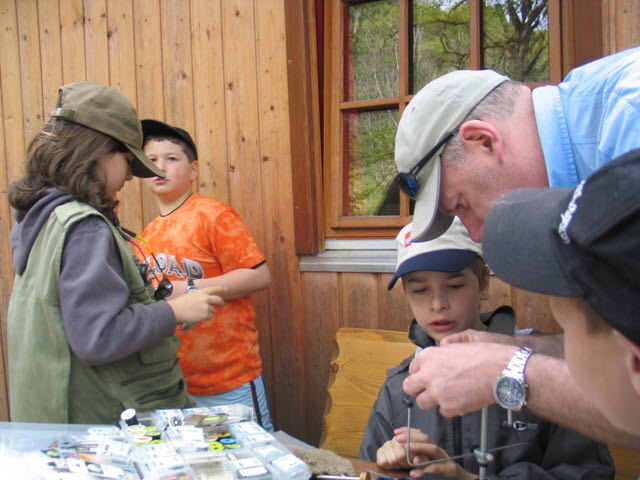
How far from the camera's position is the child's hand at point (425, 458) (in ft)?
4.57

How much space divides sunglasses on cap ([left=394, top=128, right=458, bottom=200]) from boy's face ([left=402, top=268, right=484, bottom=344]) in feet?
1.50

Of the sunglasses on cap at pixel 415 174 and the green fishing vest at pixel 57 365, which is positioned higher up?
the sunglasses on cap at pixel 415 174

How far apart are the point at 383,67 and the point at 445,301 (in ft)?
4.93

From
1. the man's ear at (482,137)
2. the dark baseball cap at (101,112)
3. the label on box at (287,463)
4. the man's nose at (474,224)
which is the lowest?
the label on box at (287,463)

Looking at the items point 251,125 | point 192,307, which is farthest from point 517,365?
point 251,125

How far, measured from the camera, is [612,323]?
0.57 metres

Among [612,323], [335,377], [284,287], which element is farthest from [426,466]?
[284,287]

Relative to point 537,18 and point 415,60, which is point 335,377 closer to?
point 415,60

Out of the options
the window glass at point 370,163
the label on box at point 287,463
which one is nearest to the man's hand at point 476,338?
the label on box at point 287,463

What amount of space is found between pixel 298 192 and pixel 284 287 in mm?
536

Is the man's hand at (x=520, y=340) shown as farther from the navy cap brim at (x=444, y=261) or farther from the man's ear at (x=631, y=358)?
the man's ear at (x=631, y=358)

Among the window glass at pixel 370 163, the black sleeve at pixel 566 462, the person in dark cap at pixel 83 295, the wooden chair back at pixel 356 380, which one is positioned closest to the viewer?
the black sleeve at pixel 566 462

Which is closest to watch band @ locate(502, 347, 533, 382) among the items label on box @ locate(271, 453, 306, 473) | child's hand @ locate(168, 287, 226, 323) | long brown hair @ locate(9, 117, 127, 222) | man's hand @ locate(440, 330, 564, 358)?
man's hand @ locate(440, 330, 564, 358)

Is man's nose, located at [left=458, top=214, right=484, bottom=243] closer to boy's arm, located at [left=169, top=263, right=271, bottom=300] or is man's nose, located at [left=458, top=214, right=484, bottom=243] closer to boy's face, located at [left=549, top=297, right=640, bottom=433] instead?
boy's face, located at [left=549, top=297, right=640, bottom=433]
